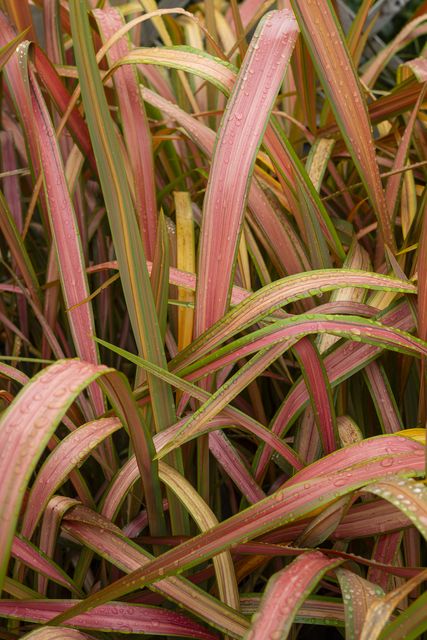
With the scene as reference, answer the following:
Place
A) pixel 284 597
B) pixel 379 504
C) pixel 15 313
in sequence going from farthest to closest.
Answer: pixel 15 313, pixel 379 504, pixel 284 597

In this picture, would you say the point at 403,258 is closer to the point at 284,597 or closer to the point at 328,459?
the point at 328,459

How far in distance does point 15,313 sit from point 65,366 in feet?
1.83

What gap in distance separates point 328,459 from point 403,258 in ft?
0.96

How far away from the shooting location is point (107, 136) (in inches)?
22.0

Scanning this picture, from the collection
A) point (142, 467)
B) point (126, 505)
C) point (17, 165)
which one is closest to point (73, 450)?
point (142, 467)

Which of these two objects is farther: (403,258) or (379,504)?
(403,258)

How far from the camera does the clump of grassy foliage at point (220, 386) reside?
45 cm

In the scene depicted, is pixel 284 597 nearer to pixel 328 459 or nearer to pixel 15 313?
pixel 328 459

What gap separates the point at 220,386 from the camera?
60 cm

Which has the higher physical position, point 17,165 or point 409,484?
point 17,165

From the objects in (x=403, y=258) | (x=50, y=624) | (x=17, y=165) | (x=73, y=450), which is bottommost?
(x=50, y=624)

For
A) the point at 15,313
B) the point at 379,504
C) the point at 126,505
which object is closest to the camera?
the point at 379,504

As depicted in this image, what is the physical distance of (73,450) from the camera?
1.74 feet

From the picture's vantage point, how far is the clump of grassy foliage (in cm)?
45
